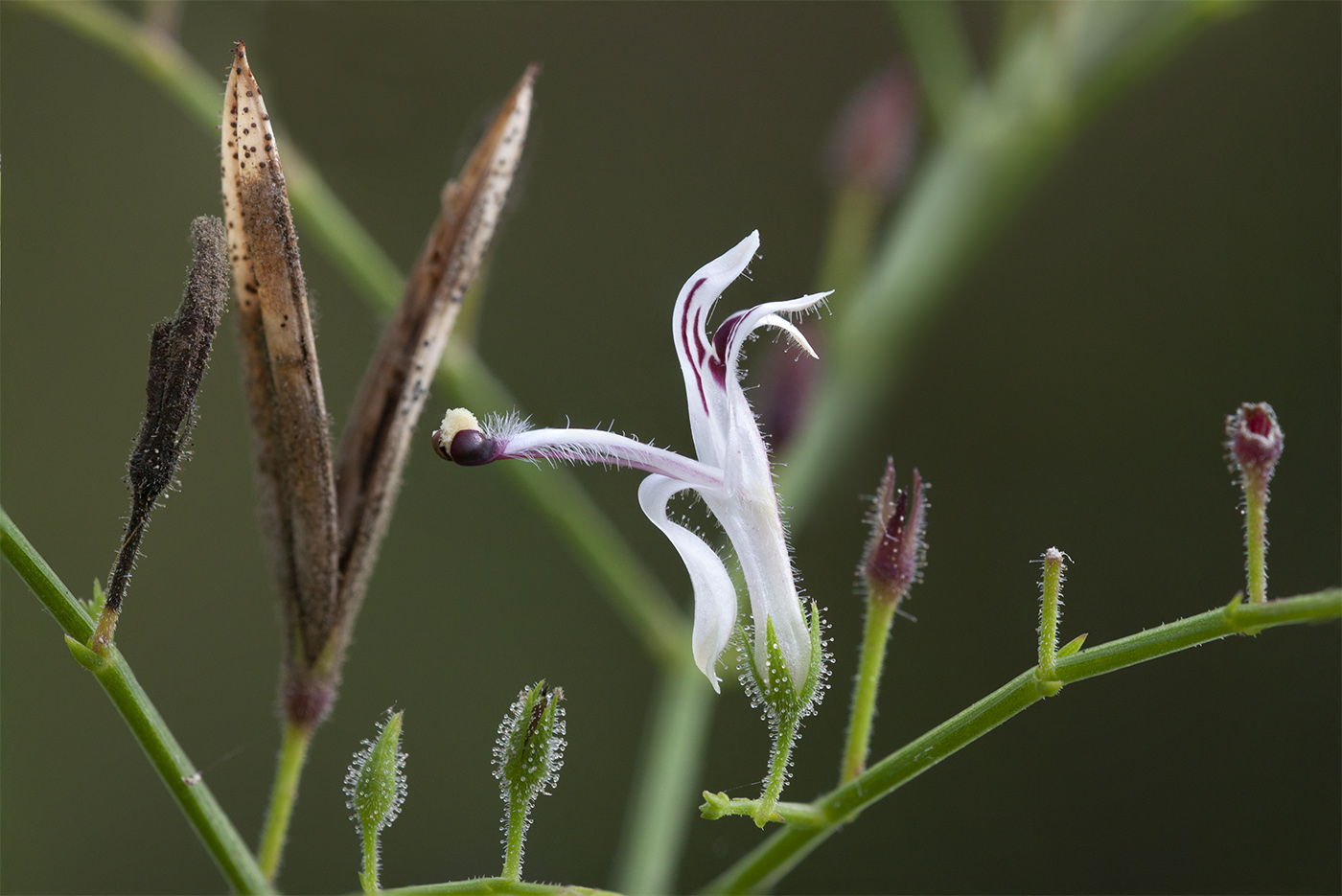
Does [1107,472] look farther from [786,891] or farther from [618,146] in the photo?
[618,146]

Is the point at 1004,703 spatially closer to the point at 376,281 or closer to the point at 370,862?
the point at 370,862

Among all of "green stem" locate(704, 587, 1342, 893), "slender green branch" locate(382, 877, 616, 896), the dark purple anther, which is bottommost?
"slender green branch" locate(382, 877, 616, 896)

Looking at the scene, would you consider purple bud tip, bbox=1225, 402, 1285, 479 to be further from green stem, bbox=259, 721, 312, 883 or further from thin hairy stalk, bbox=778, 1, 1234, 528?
thin hairy stalk, bbox=778, 1, 1234, 528

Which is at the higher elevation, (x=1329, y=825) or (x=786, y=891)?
(x=1329, y=825)

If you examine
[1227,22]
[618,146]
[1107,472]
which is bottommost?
[1107,472]

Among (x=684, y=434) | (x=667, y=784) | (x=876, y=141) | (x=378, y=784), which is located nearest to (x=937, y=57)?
(x=876, y=141)

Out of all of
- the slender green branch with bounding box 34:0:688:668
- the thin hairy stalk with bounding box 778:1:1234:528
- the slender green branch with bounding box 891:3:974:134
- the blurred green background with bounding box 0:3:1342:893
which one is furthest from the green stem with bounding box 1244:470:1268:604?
the blurred green background with bounding box 0:3:1342:893

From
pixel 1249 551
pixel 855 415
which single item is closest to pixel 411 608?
pixel 855 415
